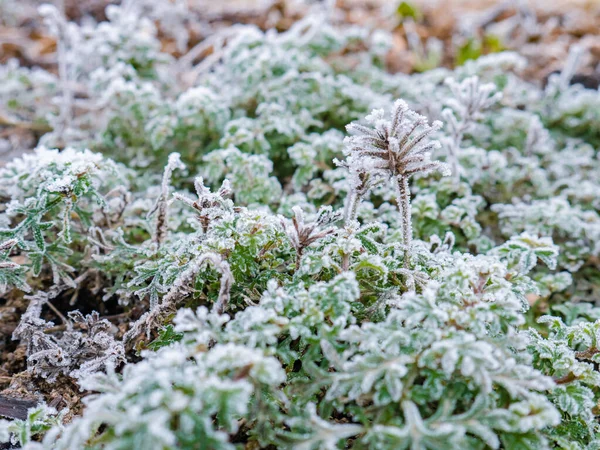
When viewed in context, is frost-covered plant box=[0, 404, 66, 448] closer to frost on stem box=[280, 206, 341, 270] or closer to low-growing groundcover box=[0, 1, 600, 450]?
low-growing groundcover box=[0, 1, 600, 450]

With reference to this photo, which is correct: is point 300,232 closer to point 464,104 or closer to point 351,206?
point 351,206

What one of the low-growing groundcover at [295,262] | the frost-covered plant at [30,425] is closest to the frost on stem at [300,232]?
the low-growing groundcover at [295,262]

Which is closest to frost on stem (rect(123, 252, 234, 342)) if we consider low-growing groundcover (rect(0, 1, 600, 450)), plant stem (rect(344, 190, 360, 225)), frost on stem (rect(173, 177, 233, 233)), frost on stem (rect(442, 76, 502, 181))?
low-growing groundcover (rect(0, 1, 600, 450))

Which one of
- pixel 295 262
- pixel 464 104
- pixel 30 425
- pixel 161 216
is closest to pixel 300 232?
pixel 295 262

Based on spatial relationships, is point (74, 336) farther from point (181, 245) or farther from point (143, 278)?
point (181, 245)

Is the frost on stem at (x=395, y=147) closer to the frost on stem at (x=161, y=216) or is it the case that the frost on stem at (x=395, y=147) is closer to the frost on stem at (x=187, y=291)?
the frost on stem at (x=187, y=291)

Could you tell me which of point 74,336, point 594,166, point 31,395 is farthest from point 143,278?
point 594,166

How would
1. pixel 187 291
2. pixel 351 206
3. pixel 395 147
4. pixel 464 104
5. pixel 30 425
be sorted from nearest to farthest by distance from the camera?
pixel 30 425, pixel 395 147, pixel 187 291, pixel 351 206, pixel 464 104
